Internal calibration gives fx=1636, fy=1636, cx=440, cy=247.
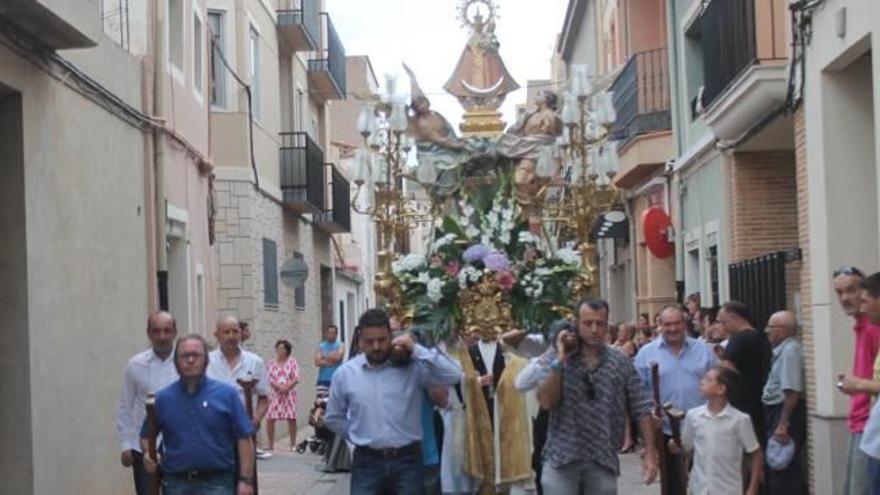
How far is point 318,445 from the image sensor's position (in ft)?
73.3

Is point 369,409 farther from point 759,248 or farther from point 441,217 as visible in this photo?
point 759,248

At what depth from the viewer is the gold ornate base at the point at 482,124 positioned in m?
18.6

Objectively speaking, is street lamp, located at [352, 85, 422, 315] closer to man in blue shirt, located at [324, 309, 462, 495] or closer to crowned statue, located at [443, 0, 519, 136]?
crowned statue, located at [443, 0, 519, 136]

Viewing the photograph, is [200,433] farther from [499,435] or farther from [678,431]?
[499,435]

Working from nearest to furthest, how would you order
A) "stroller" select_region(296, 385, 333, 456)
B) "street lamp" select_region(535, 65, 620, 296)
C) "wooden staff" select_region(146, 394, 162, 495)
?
"wooden staff" select_region(146, 394, 162, 495), "street lamp" select_region(535, 65, 620, 296), "stroller" select_region(296, 385, 333, 456)

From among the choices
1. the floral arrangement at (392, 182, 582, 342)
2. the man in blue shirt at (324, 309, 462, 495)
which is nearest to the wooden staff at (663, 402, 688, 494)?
the man in blue shirt at (324, 309, 462, 495)

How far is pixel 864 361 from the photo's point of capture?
377 inches

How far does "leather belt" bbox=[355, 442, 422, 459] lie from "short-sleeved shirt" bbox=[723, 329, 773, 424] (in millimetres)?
4023

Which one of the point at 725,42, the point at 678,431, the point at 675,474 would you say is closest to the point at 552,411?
the point at 678,431

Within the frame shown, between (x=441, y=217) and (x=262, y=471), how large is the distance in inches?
197

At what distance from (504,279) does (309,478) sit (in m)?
5.08

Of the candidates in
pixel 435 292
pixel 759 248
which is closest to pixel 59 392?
pixel 435 292

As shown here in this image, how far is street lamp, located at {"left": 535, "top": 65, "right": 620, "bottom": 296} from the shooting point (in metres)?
15.5

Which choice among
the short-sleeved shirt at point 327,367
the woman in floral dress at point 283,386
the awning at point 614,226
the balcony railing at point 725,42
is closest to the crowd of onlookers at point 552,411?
the balcony railing at point 725,42
